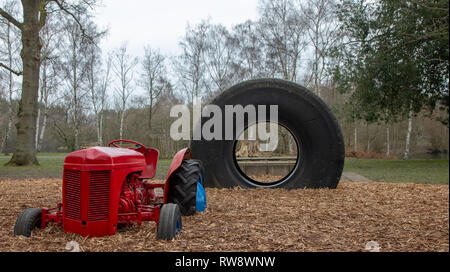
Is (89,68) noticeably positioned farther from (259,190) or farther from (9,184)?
(259,190)

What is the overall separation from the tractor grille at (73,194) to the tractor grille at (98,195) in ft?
0.47

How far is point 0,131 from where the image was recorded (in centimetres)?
2919

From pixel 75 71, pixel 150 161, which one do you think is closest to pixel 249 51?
pixel 75 71

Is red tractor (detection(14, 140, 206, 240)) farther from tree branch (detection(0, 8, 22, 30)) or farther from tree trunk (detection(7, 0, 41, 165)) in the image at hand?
tree branch (detection(0, 8, 22, 30))

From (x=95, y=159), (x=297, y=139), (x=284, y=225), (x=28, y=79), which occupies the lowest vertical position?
(x=284, y=225)

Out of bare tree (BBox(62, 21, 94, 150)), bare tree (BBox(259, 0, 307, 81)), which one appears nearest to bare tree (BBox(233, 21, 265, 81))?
bare tree (BBox(259, 0, 307, 81))

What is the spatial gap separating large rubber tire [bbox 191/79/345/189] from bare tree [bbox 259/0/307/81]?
16.3 m

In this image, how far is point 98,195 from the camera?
128 inches

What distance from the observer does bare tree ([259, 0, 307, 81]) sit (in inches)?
875

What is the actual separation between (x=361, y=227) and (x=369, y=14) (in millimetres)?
12466

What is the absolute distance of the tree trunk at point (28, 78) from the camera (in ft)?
39.9

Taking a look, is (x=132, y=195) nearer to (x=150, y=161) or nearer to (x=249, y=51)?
(x=150, y=161)

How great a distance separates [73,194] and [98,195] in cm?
28

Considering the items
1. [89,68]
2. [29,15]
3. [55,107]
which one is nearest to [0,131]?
[55,107]
